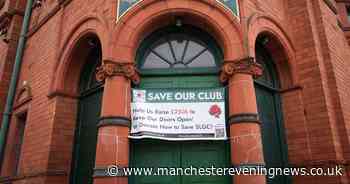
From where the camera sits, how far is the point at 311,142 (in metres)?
7.05

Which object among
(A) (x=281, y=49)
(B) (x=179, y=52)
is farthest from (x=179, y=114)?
(A) (x=281, y=49)

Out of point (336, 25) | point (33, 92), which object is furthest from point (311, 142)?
point (33, 92)

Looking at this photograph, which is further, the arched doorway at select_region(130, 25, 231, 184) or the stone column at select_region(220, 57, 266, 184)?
the arched doorway at select_region(130, 25, 231, 184)

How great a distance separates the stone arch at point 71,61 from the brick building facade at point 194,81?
3 cm

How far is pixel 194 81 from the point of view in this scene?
6.84m

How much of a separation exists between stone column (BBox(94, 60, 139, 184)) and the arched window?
35.4 inches

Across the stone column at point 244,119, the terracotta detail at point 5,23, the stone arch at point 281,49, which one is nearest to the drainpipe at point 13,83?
the terracotta detail at point 5,23

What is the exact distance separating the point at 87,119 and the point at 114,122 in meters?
2.43

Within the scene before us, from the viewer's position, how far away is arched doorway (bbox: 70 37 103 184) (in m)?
7.40

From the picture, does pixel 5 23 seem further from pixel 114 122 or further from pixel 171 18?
pixel 114 122

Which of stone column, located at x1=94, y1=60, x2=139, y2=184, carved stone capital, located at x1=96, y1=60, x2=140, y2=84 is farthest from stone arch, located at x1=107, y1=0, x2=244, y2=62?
stone column, located at x1=94, y1=60, x2=139, y2=184

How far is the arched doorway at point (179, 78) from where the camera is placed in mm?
6180

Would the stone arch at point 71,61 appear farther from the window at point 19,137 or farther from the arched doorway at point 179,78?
the window at point 19,137

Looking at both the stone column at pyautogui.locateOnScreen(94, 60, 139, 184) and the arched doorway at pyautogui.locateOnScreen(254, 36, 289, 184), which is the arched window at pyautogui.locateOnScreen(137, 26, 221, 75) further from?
the arched doorway at pyautogui.locateOnScreen(254, 36, 289, 184)
